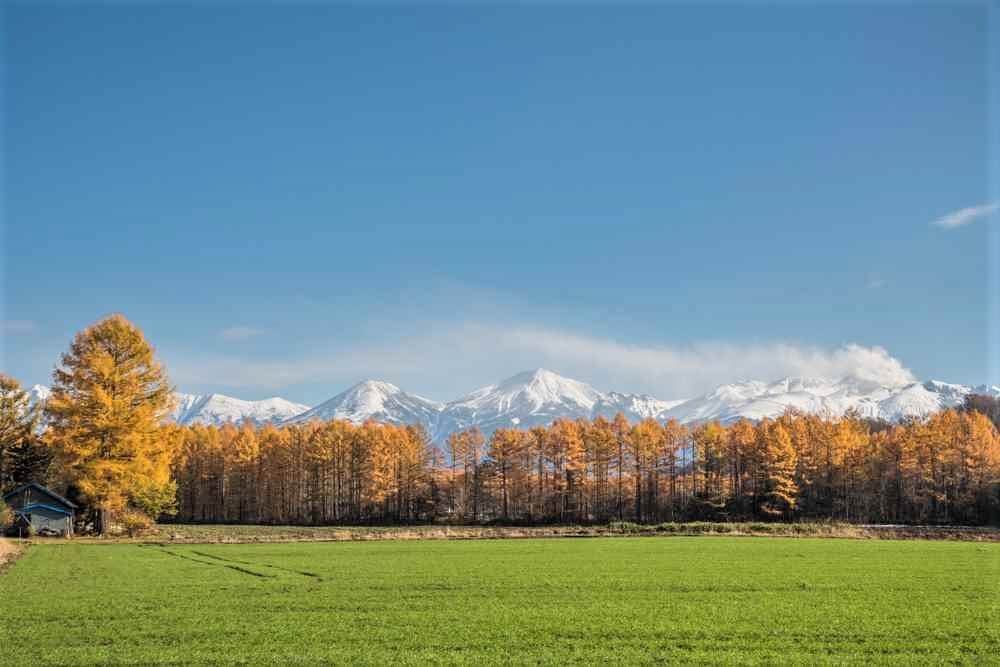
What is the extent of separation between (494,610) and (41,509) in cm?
4759

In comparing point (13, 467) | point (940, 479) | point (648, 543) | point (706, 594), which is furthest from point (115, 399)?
point (940, 479)

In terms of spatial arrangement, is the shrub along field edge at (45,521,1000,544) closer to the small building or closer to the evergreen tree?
the small building

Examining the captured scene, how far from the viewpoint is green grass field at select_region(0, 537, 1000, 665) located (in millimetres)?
16672

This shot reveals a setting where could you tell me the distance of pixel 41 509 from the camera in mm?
54406

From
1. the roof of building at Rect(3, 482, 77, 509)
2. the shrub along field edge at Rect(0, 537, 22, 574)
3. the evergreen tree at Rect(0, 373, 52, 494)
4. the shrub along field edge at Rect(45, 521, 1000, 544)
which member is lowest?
the shrub along field edge at Rect(45, 521, 1000, 544)

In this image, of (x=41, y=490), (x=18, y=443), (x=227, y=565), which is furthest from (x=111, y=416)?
(x=18, y=443)

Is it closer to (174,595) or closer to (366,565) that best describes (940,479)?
(366,565)

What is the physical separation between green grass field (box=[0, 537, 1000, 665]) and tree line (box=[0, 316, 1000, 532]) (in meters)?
52.7

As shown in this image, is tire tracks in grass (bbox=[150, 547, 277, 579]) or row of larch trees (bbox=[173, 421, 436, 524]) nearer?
tire tracks in grass (bbox=[150, 547, 277, 579])

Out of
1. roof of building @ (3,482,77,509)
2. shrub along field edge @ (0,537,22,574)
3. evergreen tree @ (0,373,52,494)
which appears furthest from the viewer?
evergreen tree @ (0,373,52,494)

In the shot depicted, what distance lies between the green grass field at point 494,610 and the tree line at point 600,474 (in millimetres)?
52732

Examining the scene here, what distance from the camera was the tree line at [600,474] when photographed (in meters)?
89.7

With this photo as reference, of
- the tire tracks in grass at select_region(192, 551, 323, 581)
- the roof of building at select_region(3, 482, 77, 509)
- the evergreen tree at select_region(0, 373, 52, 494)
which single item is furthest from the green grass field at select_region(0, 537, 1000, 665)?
the evergreen tree at select_region(0, 373, 52, 494)

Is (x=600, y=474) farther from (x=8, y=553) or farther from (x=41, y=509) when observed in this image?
Result: (x=8, y=553)
